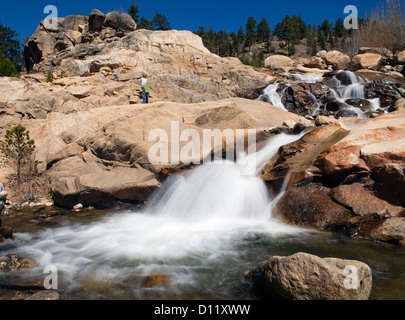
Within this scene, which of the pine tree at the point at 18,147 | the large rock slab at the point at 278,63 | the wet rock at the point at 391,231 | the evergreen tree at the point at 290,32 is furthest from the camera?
the evergreen tree at the point at 290,32

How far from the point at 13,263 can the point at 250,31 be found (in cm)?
7402

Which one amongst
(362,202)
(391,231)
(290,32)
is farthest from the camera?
(290,32)

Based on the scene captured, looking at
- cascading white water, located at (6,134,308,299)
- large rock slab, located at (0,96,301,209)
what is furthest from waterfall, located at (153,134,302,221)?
large rock slab, located at (0,96,301,209)

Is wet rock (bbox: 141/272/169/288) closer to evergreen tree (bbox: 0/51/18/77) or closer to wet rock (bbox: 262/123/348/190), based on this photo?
wet rock (bbox: 262/123/348/190)

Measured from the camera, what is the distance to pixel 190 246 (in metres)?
5.63

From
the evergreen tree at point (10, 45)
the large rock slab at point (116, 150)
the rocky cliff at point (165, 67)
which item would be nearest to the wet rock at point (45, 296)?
the large rock slab at point (116, 150)

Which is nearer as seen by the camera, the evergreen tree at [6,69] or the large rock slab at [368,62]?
the evergreen tree at [6,69]

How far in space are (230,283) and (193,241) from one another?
1832 mm

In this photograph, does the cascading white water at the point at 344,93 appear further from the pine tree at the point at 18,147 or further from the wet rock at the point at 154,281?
the wet rock at the point at 154,281

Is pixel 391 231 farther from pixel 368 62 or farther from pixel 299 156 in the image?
pixel 368 62

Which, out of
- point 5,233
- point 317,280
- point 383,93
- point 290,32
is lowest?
point 5,233

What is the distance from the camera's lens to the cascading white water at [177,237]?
4.39 metres

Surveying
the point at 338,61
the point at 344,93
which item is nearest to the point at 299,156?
the point at 344,93

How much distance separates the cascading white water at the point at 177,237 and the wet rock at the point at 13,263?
18 centimetres
